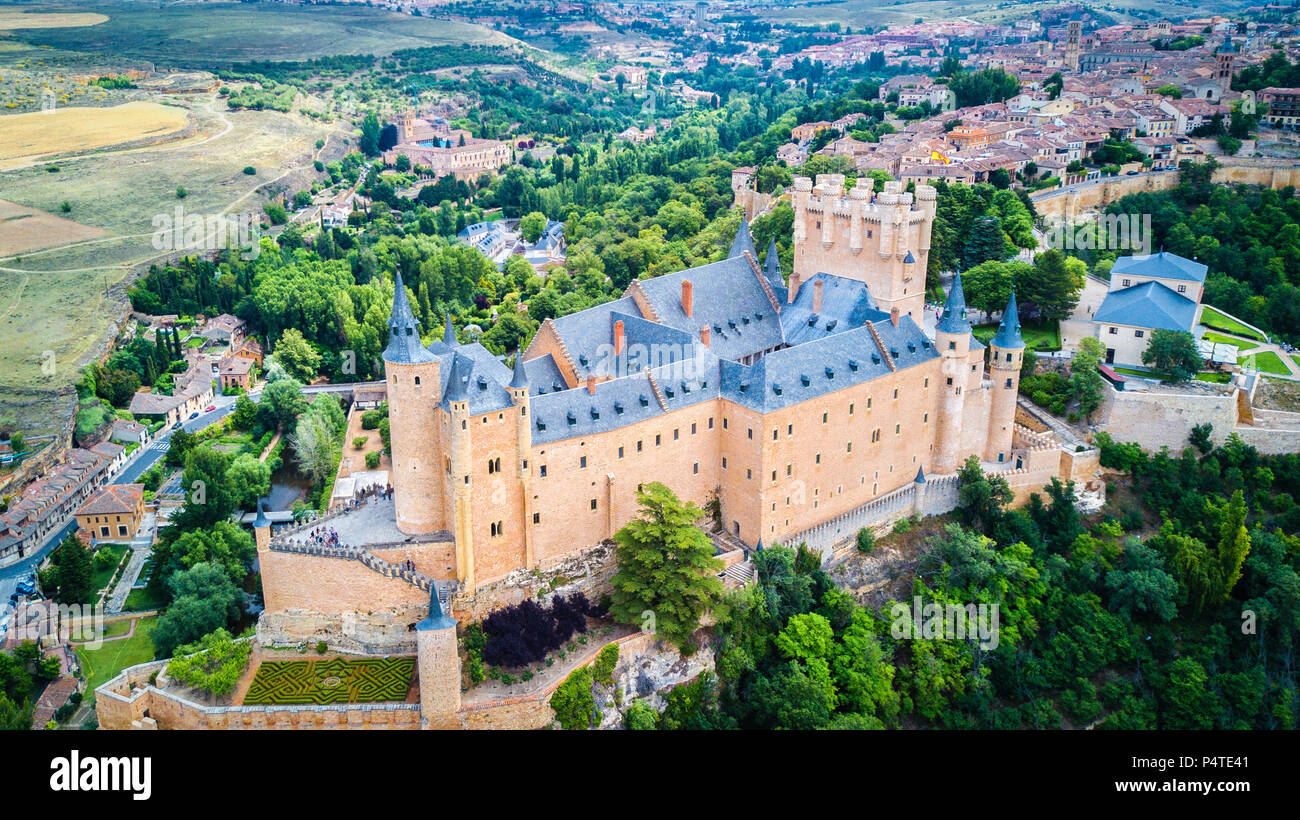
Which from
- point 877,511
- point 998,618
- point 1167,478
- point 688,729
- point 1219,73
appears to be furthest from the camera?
point 1219,73

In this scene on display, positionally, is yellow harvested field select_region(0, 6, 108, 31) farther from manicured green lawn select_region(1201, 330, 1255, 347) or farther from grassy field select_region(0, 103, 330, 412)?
manicured green lawn select_region(1201, 330, 1255, 347)

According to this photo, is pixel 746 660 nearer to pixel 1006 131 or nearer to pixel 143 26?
pixel 1006 131

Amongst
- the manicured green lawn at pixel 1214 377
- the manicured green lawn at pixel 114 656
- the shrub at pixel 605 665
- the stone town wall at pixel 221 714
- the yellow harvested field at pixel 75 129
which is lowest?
the manicured green lawn at pixel 114 656

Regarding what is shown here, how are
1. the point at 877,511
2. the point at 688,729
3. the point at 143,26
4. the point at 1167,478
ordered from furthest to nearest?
1. the point at 143,26
2. the point at 1167,478
3. the point at 877,511
4. the point at 688,729

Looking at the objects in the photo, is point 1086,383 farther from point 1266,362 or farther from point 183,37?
point 183,37

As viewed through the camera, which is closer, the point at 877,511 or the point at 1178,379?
the point at 877,511

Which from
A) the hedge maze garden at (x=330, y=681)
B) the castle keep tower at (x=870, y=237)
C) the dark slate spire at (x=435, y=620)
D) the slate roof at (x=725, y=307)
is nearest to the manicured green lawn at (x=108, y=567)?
the hedge maze garden at (x=330, y=681)

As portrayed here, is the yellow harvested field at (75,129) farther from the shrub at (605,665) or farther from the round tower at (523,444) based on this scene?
the shrub at (605,665)

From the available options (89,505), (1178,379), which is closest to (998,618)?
(1178,379)
